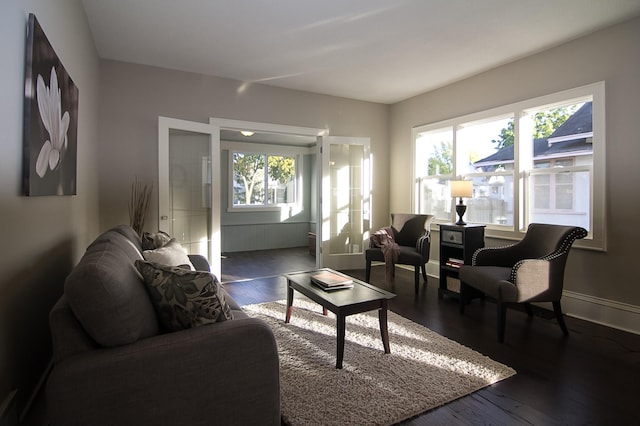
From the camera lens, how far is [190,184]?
161 inches

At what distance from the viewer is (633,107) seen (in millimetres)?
2926

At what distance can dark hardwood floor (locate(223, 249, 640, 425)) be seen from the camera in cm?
178

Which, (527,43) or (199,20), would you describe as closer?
(199,20)

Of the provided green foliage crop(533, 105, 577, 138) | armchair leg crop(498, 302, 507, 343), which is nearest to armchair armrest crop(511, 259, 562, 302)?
armchair leg crop(498, 302, 507, 343)

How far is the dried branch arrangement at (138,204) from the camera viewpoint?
147 inches

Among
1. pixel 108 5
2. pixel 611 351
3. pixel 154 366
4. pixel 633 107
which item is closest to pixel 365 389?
pixel 154 366

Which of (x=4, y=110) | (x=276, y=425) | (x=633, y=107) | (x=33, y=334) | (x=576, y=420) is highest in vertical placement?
(x=633, y=107)

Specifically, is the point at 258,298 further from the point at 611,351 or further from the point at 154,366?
the point at 611,351

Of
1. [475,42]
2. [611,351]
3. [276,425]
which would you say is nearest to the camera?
[276,425]

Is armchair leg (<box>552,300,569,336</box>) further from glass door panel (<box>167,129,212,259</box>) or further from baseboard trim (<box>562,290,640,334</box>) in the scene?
glass door panel (<box>167,129,212,259</box>)

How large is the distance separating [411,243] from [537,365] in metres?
2.38

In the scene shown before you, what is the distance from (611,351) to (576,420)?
116 centimetres

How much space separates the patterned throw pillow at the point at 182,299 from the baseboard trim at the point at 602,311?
138 inches

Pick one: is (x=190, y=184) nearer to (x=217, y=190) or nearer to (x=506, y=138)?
(x=217, y=190)
